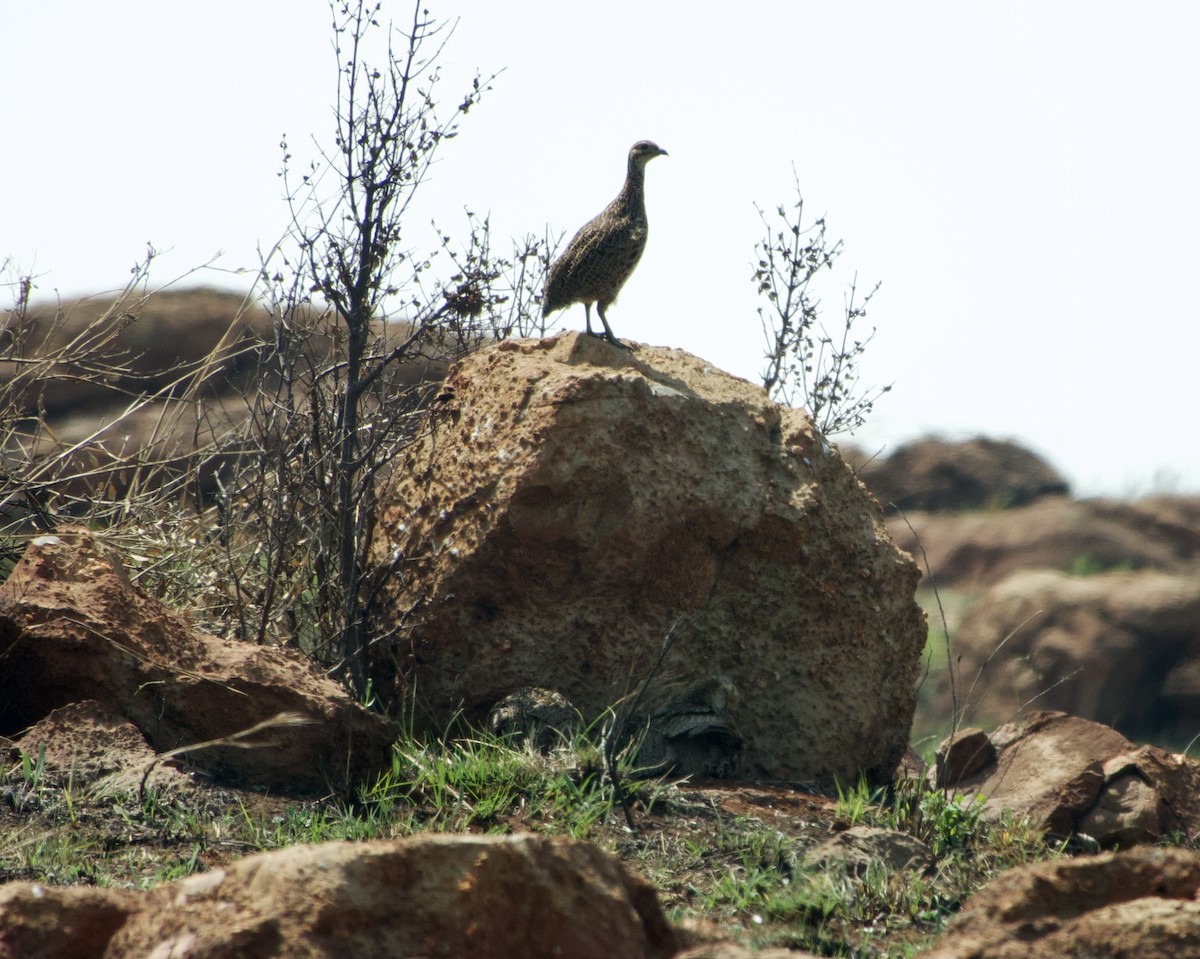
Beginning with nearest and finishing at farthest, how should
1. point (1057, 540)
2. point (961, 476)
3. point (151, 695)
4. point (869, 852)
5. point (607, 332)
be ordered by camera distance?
point (869, 852), point (151, 695), point (607, 332), point (1057, 540), point (961, 476)

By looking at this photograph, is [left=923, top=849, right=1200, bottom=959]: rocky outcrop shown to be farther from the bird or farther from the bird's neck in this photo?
the bird's neck

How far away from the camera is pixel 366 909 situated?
2342 millimetres

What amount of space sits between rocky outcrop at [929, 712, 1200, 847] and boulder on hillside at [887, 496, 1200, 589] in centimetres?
1438

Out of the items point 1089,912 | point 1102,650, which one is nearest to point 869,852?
point 1089,912

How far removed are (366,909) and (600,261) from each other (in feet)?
14.4

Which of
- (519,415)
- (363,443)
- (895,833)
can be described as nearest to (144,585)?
(363,443)

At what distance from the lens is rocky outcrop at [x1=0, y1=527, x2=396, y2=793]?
15.0ft

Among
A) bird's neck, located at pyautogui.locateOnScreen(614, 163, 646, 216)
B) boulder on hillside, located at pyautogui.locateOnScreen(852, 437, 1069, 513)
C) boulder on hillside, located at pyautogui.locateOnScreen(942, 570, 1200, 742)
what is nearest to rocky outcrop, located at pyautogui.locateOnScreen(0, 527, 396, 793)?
bird's neck, located at pyautogui.locateOnScreen(614, 163, 646, 216)

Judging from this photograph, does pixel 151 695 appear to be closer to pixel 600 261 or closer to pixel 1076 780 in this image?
pixel 600 261

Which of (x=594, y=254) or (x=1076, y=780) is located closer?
(x=1076, y=780)

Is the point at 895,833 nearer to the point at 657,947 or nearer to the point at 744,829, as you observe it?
the point at 744,829

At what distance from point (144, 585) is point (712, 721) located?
8.27 ft

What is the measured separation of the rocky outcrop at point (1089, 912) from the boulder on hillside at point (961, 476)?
65.6 ft

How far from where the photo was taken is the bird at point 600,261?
250 inches
